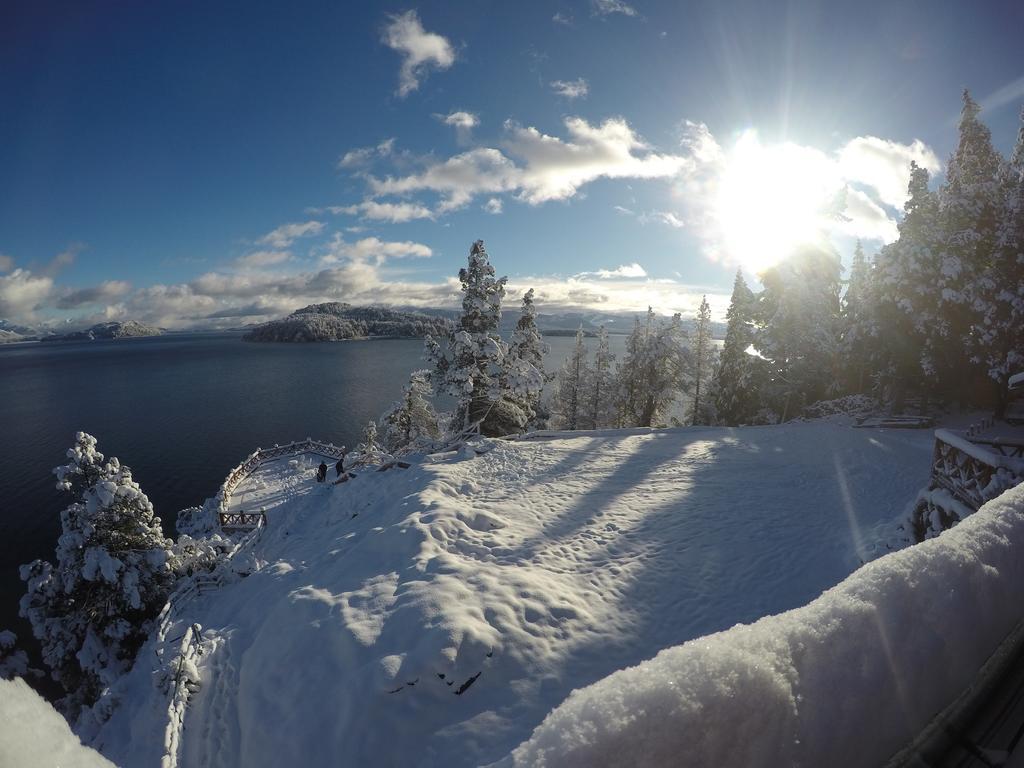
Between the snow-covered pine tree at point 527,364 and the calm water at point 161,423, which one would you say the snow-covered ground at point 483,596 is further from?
the calm water at point 161,423

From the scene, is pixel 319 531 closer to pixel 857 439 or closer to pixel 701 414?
pixel 857 439

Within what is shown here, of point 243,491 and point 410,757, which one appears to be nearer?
point 410,757

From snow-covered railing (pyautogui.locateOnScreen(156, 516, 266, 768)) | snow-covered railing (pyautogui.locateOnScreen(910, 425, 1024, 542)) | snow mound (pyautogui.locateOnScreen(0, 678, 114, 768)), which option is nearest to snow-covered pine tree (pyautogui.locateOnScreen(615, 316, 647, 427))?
snow-covered railing (pyautogui.locateOnScreen(910, 425, 1024, 542))

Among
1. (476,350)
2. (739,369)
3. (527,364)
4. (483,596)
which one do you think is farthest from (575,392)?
(483,596)

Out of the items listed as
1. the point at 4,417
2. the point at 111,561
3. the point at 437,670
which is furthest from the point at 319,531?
the point at 4,417

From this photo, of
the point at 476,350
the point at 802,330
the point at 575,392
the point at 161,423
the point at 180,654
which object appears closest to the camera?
the point at 180,654

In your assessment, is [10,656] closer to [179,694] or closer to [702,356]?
[179,694]

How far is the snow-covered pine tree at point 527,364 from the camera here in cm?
2495

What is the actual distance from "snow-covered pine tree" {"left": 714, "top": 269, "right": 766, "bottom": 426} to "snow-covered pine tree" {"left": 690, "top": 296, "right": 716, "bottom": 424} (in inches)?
173

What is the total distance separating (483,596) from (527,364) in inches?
715

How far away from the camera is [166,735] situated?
25.7 ft

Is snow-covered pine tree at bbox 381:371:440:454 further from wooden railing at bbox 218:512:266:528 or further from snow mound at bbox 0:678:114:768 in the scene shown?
snow mound at bbox 0:678:114:768

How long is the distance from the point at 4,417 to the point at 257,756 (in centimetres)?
8508

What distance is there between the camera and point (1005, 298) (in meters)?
20.4
